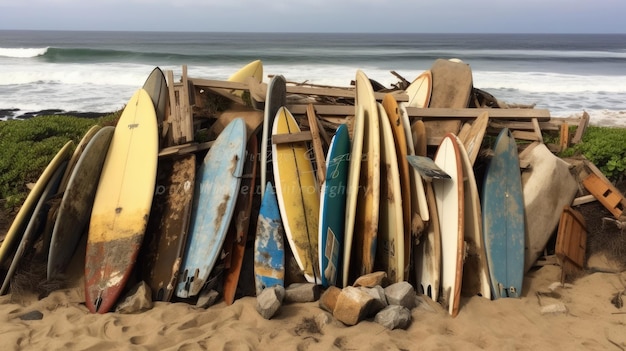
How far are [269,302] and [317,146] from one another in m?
1.64

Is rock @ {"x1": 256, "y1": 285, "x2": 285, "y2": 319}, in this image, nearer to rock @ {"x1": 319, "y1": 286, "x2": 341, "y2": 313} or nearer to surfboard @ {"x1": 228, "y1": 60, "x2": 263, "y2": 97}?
rock @ {"x1": 319, "y1": 286, "x2": 341, "y2": 313}

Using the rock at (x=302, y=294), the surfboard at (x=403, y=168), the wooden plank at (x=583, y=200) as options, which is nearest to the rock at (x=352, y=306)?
the rock at (x=302, y=294)

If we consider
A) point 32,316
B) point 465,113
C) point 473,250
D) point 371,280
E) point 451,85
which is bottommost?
point 32,316

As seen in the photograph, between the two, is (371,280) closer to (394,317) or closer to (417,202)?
(394,317)

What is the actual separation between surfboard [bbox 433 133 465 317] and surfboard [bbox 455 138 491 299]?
15cm

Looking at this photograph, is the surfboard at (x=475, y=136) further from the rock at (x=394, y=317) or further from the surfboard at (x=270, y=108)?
the surfboard at (x=270, y=108)

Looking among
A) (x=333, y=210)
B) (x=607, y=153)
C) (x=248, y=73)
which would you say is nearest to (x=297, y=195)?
(x=333, y=210)

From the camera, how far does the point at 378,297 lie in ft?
11.1

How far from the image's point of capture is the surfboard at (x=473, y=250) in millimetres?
3877

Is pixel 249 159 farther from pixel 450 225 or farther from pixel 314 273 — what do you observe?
pixel 450 225

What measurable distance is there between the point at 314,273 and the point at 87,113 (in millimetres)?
10099

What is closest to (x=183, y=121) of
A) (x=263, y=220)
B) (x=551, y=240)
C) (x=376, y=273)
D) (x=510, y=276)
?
(x=263, y=220)

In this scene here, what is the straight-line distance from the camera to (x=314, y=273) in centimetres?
386

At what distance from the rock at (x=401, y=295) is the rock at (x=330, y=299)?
1.31 feet
